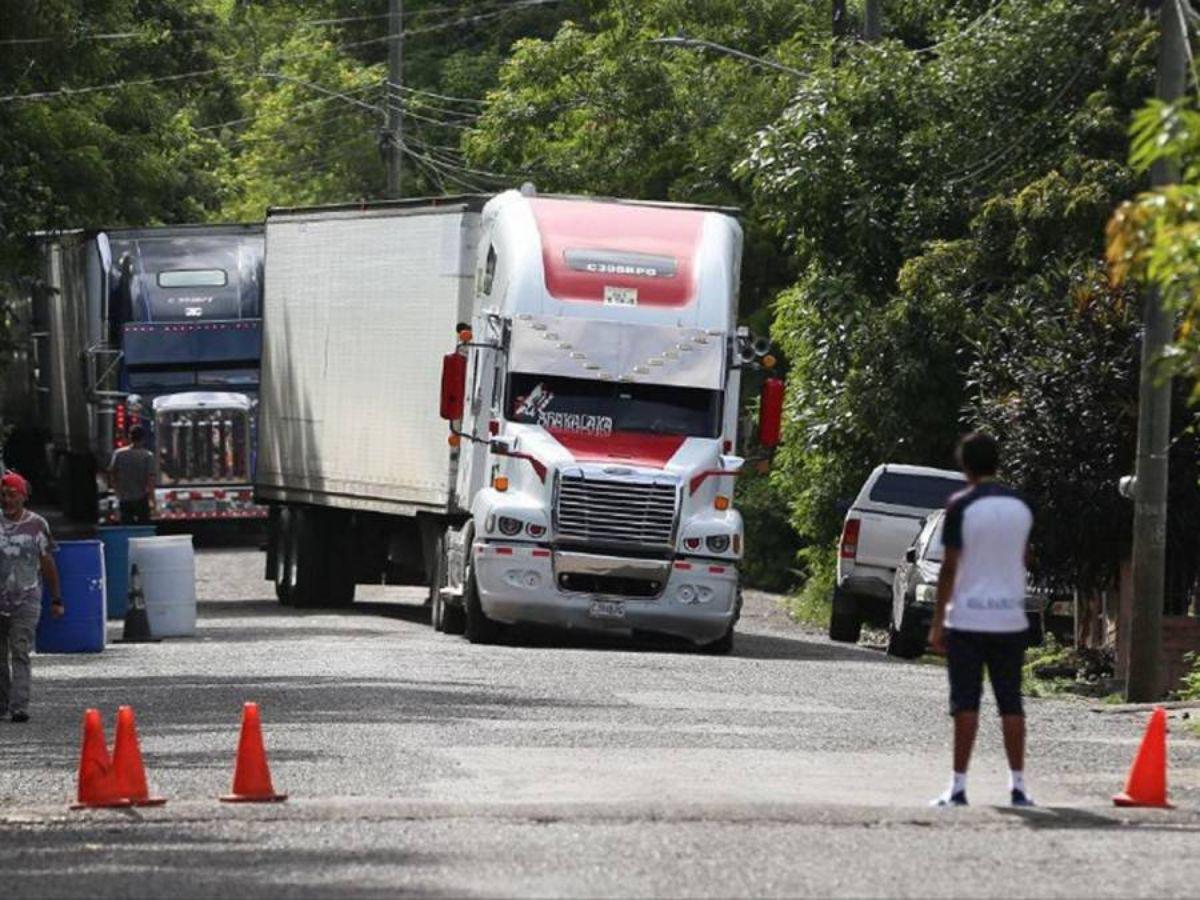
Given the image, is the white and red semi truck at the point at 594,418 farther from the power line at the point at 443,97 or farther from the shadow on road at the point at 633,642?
the power line at the point at 443,97

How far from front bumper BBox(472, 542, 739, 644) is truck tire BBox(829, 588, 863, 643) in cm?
724

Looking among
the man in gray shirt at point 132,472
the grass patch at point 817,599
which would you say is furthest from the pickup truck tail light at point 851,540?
the man in gray shirt at point 132,472

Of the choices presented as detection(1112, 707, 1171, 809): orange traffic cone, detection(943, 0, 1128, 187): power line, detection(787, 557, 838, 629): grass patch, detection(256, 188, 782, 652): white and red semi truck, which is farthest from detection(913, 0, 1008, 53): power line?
detection(1112, 707, 1171, 809): orange traffic cone

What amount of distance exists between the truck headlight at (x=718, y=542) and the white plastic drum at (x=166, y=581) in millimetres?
Answer: 5382

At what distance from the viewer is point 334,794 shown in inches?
620

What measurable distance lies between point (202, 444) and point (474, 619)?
55.4ft

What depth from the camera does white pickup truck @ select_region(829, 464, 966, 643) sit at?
34.4 m

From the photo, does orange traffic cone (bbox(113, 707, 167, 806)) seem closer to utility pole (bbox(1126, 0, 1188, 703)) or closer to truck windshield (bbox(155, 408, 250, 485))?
utility pole (bbox(1126, 0, 1188, 703))

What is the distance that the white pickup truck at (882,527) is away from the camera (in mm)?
34406

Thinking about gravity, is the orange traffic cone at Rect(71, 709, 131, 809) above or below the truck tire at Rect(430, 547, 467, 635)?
below

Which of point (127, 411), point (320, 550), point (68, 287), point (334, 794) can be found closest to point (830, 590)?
point (320, 550)

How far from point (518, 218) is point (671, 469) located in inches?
109

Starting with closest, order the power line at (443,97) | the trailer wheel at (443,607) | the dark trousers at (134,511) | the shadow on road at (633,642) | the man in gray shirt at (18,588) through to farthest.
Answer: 1. the man in gray shirt at (18,588)
2. the shadow on road at (633,642)
3. the trailer wheel at (443,607)
4. the dark trousers at (134,511)
5. the power line at (443,97)

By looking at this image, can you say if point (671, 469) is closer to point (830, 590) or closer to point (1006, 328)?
point (1006, 328)
